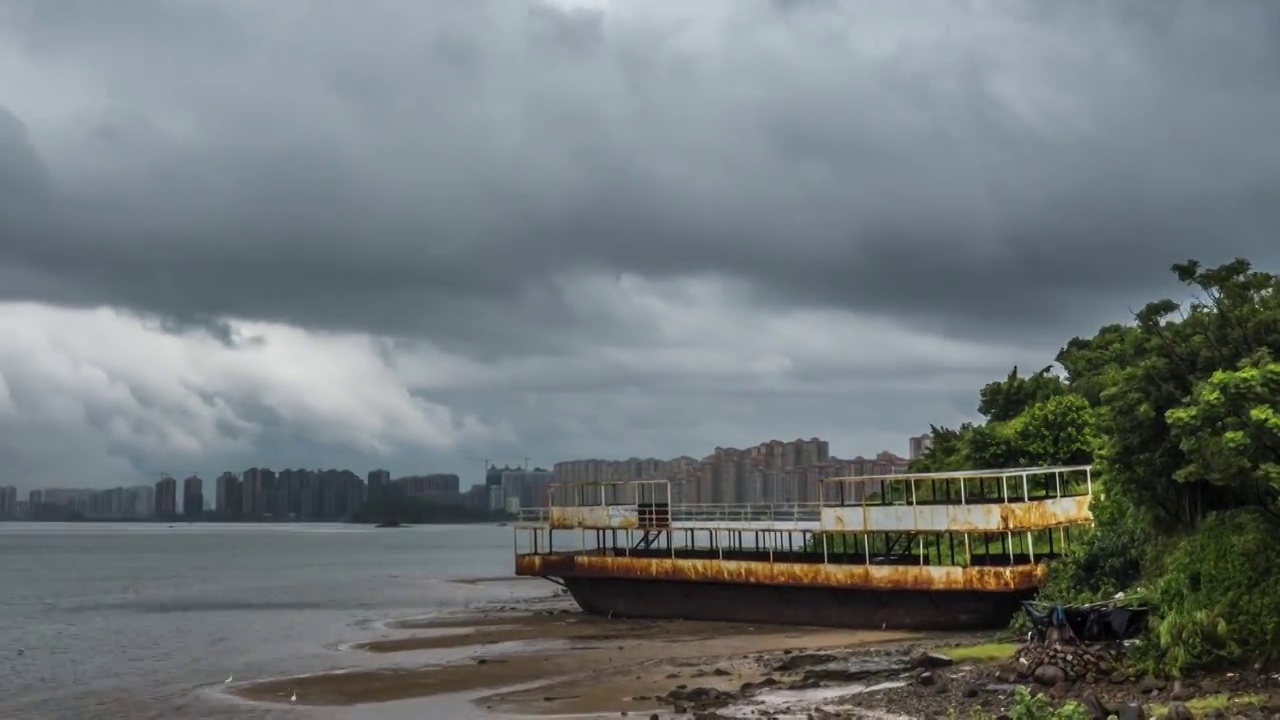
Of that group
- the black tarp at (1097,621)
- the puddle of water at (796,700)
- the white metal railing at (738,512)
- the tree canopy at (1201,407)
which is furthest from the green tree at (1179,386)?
the white metal railing at (738,512)

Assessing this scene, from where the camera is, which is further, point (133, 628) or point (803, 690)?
point (133, 628)

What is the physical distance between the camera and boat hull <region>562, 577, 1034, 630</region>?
34.8 metres

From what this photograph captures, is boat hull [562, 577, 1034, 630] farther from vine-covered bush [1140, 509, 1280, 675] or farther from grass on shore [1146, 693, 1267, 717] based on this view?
grass on shore [1146, 693, 1267, 717]

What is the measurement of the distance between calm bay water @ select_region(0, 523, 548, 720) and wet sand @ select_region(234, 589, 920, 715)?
237cm

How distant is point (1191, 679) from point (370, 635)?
1316 inches

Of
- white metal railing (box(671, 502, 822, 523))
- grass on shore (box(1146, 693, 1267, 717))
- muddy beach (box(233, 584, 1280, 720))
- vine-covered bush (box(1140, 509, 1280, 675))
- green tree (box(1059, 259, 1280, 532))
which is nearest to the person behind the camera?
grass on shore (box(1146, 693, 1267, 717))

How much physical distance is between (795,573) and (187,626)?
30969 mm

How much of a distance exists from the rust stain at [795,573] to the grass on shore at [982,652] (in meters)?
4.45

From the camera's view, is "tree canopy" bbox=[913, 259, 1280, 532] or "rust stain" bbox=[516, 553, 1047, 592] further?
"rust stain" bbox=[516, 553, 1047, 592]

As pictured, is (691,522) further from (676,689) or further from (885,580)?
(676,689)

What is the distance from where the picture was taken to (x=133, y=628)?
54250 millimetres

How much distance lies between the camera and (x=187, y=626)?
178 ft

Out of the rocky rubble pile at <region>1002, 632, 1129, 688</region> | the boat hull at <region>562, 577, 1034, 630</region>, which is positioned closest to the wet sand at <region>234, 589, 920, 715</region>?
the boat hull at <region>562, 577, 1034, 630</region>

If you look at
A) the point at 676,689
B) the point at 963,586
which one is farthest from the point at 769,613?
the point at 676,689
